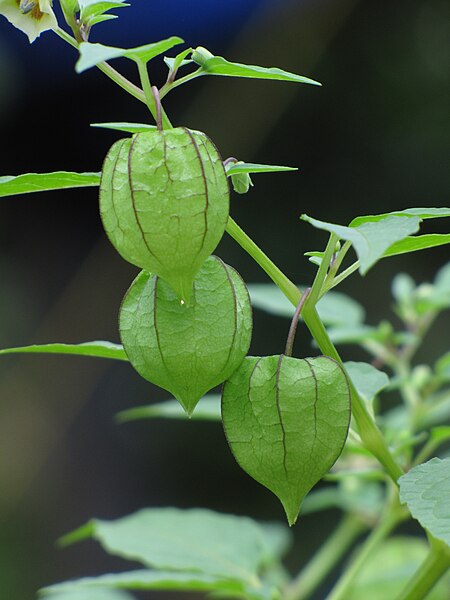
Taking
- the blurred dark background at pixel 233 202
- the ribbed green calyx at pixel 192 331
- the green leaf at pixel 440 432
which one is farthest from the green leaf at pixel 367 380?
the blurred dark background at pixel 233 202

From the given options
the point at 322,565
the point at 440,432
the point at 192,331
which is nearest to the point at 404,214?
the point at 192,331

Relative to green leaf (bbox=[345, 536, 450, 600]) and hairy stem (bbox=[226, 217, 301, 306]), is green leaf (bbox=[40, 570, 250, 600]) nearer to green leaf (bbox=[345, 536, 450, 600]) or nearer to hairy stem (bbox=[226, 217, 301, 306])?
green leaf (bbox=[345, 536, 450, 600])

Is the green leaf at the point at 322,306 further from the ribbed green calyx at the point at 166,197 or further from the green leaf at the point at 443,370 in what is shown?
the ribbed green calyx at the point at 166,197

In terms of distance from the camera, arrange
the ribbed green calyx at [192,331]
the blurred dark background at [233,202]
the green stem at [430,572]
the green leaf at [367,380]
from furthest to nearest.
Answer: the blurred dark background at [233,202] < the green leaf at [367,380] < the green stem at [430,572] < the ribbed green calyx at [192,331]

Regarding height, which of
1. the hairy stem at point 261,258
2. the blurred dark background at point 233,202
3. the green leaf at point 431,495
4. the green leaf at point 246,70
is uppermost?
the green leaf at point 246,70

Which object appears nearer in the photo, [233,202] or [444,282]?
[444,282]

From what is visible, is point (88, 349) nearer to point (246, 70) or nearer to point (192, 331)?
point (192, 331)

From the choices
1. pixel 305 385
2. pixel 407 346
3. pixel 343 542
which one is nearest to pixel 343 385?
pixel 305 385
